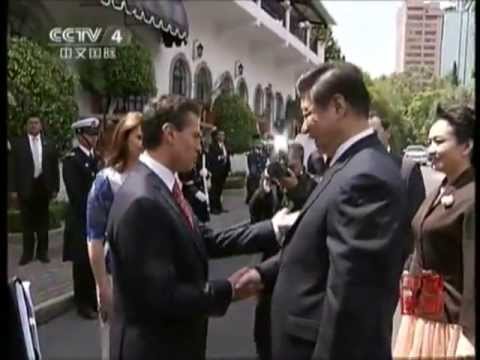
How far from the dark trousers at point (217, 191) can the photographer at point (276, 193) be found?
123 millimetres

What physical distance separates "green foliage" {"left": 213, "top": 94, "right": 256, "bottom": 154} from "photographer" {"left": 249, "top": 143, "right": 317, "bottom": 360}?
12 centimetres

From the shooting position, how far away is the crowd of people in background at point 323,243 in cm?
140

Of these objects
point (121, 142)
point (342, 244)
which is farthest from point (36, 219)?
point (342, 244)

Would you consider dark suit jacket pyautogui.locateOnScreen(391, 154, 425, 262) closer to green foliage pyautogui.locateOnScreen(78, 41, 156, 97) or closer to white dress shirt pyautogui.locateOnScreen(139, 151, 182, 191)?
→ white dress shirt pyautogui.locateOnScreen(139, 151, 182, 191)

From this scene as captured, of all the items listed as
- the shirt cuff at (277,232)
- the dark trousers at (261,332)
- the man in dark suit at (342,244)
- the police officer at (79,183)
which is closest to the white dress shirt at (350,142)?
the man in dark suit at (342,244)

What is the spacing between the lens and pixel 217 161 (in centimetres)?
249

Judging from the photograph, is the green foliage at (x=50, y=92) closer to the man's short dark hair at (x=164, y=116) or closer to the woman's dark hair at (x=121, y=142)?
the woman's dark hair at (x=121, y=142)

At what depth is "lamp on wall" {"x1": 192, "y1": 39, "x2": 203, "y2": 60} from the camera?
9.04 ft

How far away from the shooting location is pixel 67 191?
277 cm

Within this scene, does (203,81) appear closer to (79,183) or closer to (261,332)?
(79,183)

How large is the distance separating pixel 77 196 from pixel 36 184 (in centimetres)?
26

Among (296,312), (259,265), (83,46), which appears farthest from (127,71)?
(296,312)

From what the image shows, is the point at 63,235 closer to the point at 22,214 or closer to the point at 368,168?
the point at 22,214

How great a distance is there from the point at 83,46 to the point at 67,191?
469mm
